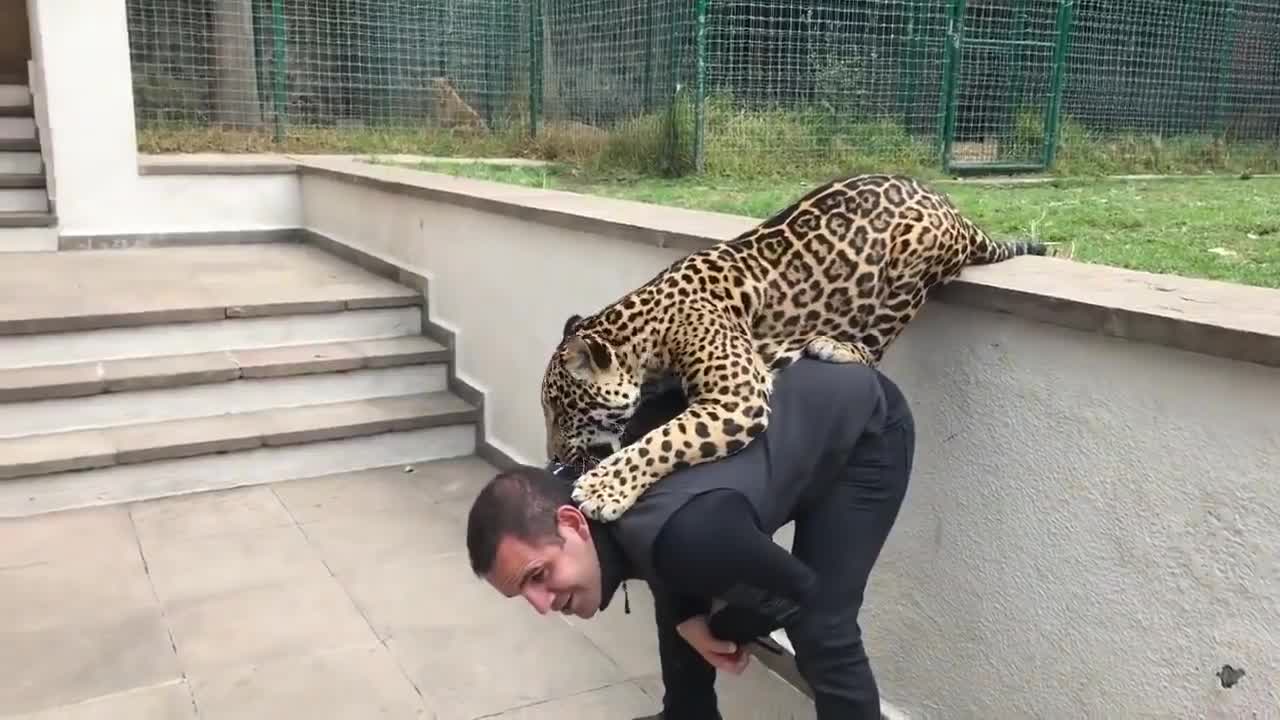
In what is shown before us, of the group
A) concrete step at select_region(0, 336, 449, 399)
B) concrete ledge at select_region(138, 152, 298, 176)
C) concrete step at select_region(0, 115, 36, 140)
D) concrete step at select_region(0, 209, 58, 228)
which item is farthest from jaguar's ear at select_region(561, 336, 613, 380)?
concrete step at select_region(0, 115, 36, 140)

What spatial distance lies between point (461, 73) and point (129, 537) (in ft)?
21.7

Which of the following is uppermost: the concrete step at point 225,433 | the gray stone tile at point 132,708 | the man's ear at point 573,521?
the man's ear at point 573,521

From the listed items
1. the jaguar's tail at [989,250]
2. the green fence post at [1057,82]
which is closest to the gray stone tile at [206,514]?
the jaguar's tail at [989,250]

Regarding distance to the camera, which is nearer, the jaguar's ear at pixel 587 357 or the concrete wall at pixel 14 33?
the jaguar's ear at pixel 587 357

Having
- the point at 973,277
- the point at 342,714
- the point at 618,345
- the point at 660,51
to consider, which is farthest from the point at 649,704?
the point at 660,51

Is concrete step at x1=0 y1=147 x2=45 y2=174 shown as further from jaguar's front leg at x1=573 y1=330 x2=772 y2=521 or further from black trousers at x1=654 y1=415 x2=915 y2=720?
black trousers at x1=654 y1=415 x2=915 y2=720

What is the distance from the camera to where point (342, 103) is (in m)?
9.41

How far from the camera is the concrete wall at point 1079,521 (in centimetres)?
187

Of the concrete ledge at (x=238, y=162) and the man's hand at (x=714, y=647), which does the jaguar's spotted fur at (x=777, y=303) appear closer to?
the man's hand at (x=714, y=647)

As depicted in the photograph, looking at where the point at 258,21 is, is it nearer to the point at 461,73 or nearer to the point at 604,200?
the point at 461,73

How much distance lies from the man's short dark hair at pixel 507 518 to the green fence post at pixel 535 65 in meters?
8.10

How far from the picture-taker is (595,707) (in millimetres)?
2986

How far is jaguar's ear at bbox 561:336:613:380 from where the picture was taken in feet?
7.54

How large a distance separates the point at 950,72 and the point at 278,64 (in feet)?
17.7
